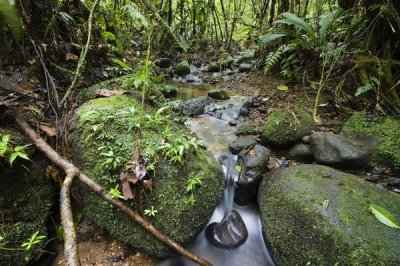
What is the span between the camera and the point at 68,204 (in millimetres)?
1618

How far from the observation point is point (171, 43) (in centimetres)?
752

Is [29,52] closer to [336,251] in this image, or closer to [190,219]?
[190,219]

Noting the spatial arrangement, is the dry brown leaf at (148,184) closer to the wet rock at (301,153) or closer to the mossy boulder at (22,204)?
the mossy boulder at (22,204)

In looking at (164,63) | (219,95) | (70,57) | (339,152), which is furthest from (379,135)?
(164,63)

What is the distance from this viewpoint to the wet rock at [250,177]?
2945mm

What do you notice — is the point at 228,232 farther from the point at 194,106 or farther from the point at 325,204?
the point at 194,106

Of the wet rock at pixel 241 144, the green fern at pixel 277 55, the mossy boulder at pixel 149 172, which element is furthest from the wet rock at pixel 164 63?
the mossy boulder at pixel 149 172

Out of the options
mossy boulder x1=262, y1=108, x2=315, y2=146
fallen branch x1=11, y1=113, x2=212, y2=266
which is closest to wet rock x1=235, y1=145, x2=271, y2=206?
mossy boulder x1=262, y1=108, x2=315, y2=146

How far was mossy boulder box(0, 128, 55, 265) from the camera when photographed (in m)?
2.03

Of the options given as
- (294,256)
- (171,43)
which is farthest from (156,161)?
(171,43)

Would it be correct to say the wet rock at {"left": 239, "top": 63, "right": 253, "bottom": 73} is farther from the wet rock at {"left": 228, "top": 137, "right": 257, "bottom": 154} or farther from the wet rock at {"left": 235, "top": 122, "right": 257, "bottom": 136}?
the wet rock at {"left": 228, "top": 137, "right": 257, "bottom": 154}

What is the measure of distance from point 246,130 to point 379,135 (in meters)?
1.58

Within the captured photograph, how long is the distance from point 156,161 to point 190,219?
61cm

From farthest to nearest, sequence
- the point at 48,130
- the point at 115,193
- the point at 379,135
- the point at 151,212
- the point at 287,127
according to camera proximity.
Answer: the point at 287,127 → the point at 379,135 → the point at 48,130 → the point at 151,212 → the point at 115,193
